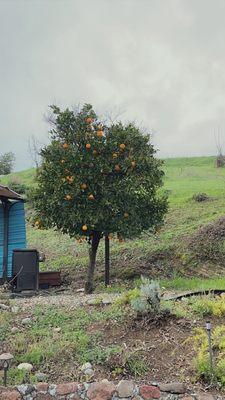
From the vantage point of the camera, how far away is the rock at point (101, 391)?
3.84 meters

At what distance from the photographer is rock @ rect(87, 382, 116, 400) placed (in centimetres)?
384

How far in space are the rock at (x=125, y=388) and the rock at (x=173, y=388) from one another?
257 mm

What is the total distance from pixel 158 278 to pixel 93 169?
9.76ft

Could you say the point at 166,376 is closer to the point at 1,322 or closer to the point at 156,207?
the point at 1,322

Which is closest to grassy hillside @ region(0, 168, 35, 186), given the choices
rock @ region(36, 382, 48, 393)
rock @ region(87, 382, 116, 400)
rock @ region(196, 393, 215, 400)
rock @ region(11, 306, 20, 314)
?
rock @ region(11, 306, 20, 314)

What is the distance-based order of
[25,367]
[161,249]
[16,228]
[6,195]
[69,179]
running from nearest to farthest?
[25,367], [69,179], [6,195], [16,228], [161,249]

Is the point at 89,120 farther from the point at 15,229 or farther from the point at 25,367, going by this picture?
the point at 25,367

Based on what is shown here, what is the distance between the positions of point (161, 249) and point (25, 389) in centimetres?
783

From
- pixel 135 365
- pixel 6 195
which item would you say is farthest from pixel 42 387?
pixel 6 195

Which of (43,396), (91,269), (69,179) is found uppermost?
(69,179)

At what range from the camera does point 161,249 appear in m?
11.5

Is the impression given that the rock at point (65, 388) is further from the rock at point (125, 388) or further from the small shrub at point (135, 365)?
the small shrub at point (135, 365)

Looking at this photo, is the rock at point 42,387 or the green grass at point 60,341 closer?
the rock at point 42,387

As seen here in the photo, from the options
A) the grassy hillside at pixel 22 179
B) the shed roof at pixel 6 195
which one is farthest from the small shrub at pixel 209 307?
the grassy hillside at pixel 22 179
